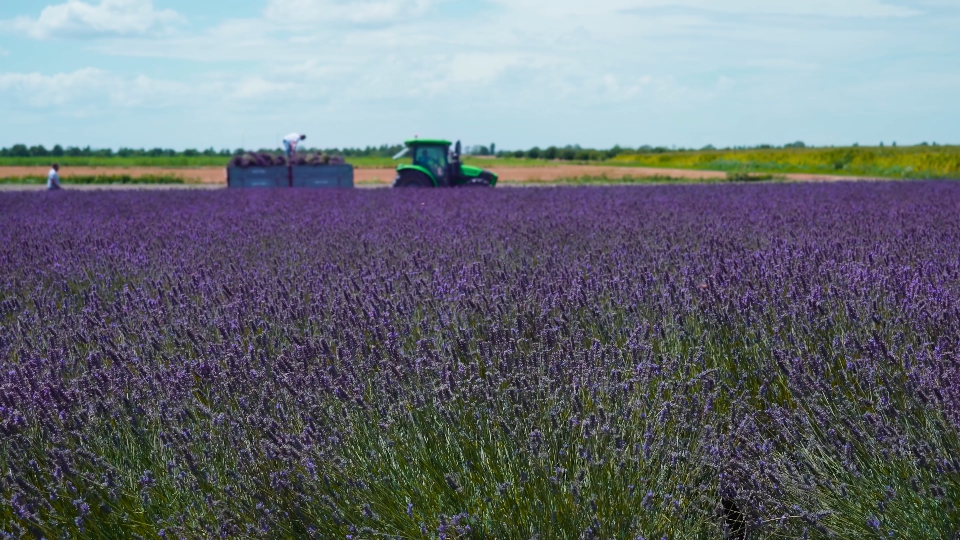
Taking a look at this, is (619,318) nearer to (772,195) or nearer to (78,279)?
(78,279)

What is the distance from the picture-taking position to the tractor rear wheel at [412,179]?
18078mm

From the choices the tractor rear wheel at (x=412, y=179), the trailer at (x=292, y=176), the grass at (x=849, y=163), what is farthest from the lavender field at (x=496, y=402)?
the grass at (x=849, y=163)

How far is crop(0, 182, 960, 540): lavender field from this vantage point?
6.88ft

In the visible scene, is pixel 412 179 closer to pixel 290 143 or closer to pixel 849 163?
pixel 290 143

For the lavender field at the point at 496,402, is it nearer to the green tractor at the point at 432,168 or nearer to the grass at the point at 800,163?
the green tractor at the point at 432,168

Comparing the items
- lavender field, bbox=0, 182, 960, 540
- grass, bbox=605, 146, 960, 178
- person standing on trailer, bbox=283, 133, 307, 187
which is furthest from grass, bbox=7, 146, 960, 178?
lavender field, bbox=0, 182, 960, 540

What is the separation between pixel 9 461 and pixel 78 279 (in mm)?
2846

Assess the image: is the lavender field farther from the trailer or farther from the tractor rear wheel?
the trailer

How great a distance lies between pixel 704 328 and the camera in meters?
3.24

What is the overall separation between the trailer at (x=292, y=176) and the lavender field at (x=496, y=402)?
15.4 meters

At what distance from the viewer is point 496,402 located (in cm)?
239

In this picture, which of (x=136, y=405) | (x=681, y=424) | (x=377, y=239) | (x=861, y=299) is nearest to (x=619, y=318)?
(x=861, y=299)

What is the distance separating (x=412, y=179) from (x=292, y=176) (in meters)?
3.29

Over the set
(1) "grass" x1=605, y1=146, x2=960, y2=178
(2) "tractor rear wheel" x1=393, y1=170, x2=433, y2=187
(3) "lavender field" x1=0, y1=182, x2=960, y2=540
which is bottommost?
(3) "lavender field" x1=0, y1=182, x2=960, y2=540
